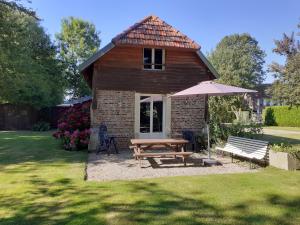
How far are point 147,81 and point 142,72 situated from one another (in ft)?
1.55

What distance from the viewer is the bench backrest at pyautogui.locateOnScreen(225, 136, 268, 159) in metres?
9.31

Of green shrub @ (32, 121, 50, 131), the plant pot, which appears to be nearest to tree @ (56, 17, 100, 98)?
green shrub @ (32, 121, 50, 131)

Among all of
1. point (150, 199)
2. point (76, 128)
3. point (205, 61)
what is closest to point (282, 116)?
point (205, 61)

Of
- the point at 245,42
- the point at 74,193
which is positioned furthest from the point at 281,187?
the point at 245,42

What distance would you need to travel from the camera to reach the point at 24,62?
65.5 feet

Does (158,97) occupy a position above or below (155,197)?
above

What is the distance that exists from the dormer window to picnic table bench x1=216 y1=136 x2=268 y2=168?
16.5ft

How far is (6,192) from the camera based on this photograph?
6832 mm

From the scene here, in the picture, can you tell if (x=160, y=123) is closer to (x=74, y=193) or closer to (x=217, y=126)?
(x=217, y=126)

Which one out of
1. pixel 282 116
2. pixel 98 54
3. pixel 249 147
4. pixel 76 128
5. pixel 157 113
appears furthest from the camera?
pixel 282 116

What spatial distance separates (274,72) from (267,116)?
625 centimetres

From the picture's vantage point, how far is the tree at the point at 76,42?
36469 millimetres

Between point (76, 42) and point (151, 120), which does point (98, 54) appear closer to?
point (151, 120)

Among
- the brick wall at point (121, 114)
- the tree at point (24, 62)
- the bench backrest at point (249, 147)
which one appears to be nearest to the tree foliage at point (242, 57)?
the tree at point (24, 62)
